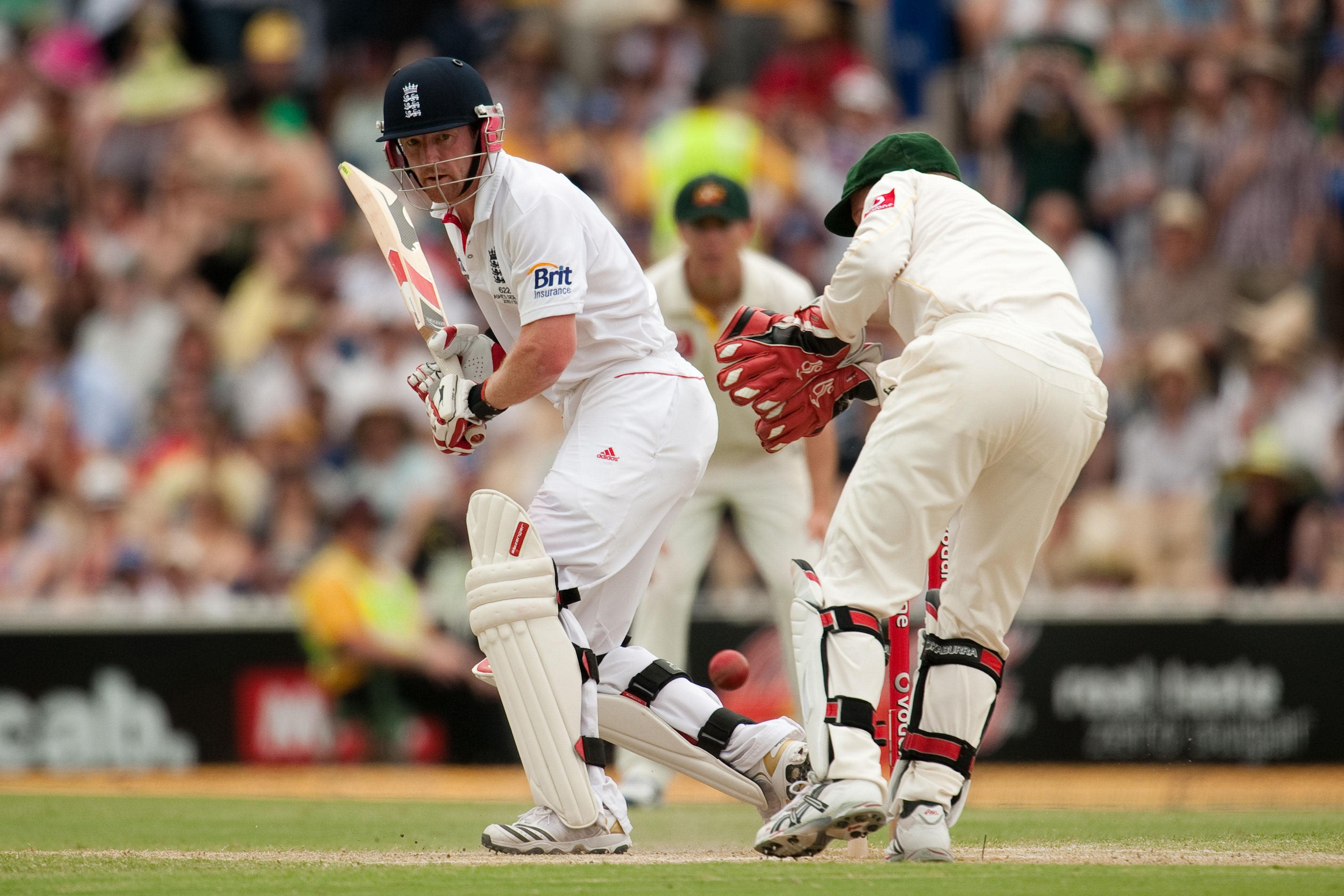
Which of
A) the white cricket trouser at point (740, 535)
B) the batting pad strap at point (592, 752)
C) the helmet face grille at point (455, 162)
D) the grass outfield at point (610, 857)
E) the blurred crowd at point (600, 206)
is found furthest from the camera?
the blurred crowd at point (600, 206)

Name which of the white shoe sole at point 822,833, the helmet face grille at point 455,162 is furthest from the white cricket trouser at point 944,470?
the helmet face grille at point 455,162

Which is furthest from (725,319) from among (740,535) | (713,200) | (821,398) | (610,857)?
(610,857)

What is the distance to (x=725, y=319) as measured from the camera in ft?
26.6

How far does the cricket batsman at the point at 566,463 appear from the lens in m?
5.08

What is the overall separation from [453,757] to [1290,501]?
5.05 meters

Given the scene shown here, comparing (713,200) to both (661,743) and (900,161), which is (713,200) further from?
(661,743)

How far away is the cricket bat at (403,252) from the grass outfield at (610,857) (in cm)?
164

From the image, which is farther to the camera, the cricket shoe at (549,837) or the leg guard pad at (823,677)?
the cricket shoe at (549,837)

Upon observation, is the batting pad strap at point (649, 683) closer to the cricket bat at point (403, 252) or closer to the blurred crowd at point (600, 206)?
the cricket bat at point (403, 252)

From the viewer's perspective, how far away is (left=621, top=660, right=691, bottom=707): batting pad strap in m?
5.50

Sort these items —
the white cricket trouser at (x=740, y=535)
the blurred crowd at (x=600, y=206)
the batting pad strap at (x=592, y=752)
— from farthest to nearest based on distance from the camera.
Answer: the blurred crowd at (x=600, y=206) → the white cricket trouser at (x=740, y=535) → the batting pad strap at (x=592, y=752)

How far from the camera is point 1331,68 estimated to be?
38.0 feet

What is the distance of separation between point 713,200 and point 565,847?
3.61 meters

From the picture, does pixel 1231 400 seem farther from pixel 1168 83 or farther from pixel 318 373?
pixel 318 373
